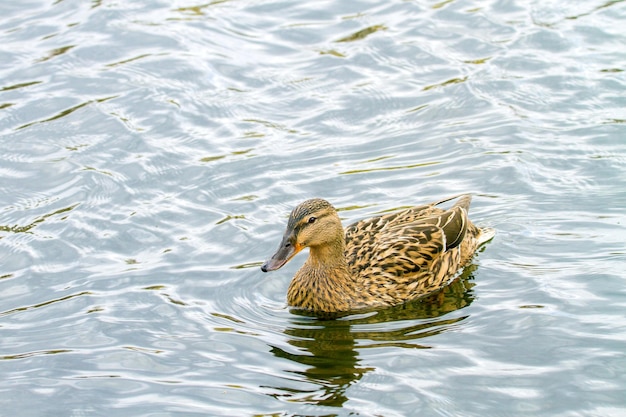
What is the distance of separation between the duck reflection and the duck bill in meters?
0.53

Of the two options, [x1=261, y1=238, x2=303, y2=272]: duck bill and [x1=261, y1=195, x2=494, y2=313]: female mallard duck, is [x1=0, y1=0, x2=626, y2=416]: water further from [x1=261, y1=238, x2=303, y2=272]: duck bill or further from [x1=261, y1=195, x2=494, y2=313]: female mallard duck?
[x1=261, y1=238, x2=303, y2=272]: duck bill

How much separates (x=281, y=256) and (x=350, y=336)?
2.92 ft

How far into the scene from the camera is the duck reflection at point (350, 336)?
8.66 m

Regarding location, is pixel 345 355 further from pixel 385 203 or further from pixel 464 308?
pixel 385 203

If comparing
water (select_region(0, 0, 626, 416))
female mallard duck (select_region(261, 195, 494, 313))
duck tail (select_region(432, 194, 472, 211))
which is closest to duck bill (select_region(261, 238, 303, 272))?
female mallard duck (select_region(261, 195, 494, 313))

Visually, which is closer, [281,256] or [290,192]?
[281,256]

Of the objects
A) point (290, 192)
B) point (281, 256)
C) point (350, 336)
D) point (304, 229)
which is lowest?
point (350, 336)

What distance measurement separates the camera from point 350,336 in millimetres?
9547

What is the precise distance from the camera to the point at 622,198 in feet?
36.9

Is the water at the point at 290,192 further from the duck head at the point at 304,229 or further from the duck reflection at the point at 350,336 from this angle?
the duck head at the point at 304,229

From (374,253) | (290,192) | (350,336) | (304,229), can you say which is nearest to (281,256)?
(304,229)

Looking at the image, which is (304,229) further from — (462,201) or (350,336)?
(462,201)

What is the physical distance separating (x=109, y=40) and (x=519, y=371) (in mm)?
8318

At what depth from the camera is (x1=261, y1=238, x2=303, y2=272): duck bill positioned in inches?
381
